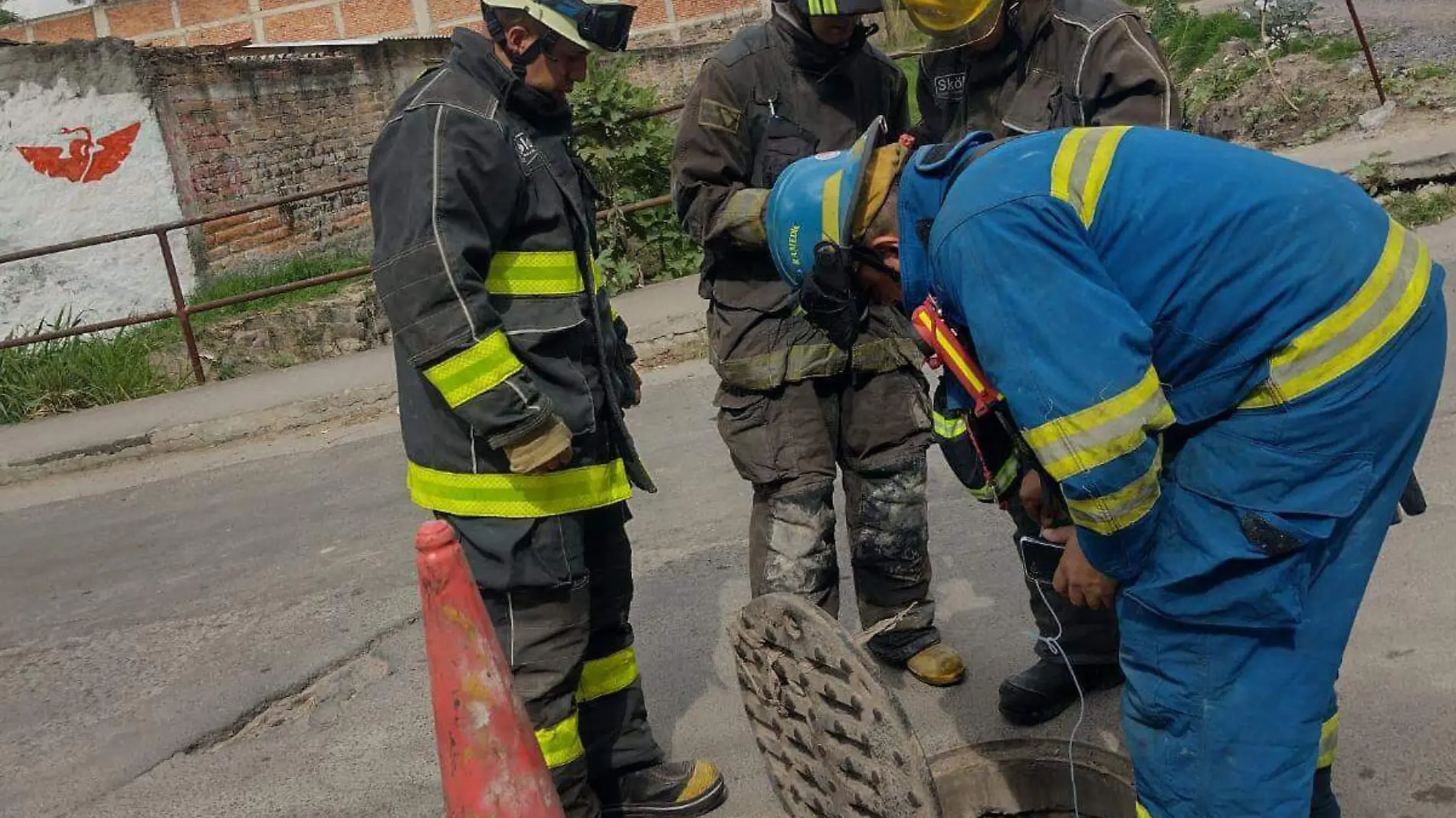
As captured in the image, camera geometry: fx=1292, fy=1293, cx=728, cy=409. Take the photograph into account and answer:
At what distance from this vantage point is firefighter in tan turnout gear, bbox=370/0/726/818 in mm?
2699

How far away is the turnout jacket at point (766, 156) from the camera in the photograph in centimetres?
351

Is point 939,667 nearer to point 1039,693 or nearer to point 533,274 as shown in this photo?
point 1039,693

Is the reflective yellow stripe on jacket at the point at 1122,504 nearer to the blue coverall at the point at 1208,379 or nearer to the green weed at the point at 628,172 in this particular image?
the blue coverall at the point at 1208,379

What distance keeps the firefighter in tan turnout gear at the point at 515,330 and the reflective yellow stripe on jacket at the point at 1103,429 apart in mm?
1211

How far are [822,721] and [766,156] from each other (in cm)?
169

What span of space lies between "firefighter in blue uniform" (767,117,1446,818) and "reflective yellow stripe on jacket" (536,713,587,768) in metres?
1.32

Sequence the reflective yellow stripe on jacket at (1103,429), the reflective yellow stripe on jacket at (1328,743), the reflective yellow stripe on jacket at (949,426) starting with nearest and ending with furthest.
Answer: the reflective yellow stripe on jacket at (1103,429), the reflective yellow stripe on jacket at (1328,743), the reflective yellow stripe on jacket at (949,426)

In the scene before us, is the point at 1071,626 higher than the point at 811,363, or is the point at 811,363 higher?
the point at 811,363

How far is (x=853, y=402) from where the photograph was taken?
3635mm

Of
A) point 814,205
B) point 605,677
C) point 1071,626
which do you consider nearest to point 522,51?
point 814,205

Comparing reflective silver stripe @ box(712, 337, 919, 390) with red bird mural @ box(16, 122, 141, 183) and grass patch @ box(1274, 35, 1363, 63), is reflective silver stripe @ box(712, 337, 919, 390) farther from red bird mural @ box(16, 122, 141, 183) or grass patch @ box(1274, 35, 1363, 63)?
red bird mural @ box(16, 122, 141, 183)

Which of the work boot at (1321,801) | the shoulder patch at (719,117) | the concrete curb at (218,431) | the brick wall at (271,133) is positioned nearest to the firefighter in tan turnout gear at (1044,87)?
the shoulder patch at (719,117)

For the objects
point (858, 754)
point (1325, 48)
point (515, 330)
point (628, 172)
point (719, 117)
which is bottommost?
point (1325, 48)

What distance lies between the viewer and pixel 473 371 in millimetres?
2713
